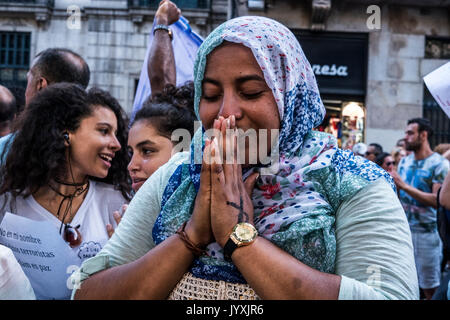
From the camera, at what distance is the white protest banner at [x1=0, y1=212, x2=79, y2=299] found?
6.74 ft

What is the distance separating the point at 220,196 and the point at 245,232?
0.40ft

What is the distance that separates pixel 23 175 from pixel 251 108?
1557mm

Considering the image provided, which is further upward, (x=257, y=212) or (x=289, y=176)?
(x=289, y=176)

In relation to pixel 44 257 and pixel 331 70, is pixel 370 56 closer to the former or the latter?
pixel 331 70

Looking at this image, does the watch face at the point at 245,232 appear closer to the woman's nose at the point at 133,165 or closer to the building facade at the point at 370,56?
the woman's nose at the point at 133,165

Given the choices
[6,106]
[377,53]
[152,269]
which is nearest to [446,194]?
[152,269]

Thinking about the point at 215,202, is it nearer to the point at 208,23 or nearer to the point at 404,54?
the point at 404,54

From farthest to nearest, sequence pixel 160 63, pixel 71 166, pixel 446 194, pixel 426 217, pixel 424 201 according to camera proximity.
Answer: pixel 426 217
pixel 424 201
pixel 160 63
pixel 446 194
pixel 71 166

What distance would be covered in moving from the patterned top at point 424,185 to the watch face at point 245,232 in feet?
15.8

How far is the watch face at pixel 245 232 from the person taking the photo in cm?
124

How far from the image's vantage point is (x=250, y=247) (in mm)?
1228

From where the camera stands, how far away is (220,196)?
128 centimetres

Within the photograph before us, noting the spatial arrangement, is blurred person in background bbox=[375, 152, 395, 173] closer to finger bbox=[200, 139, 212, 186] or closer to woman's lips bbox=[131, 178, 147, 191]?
woman's lips bbox=[131, 178, 147, 191]
